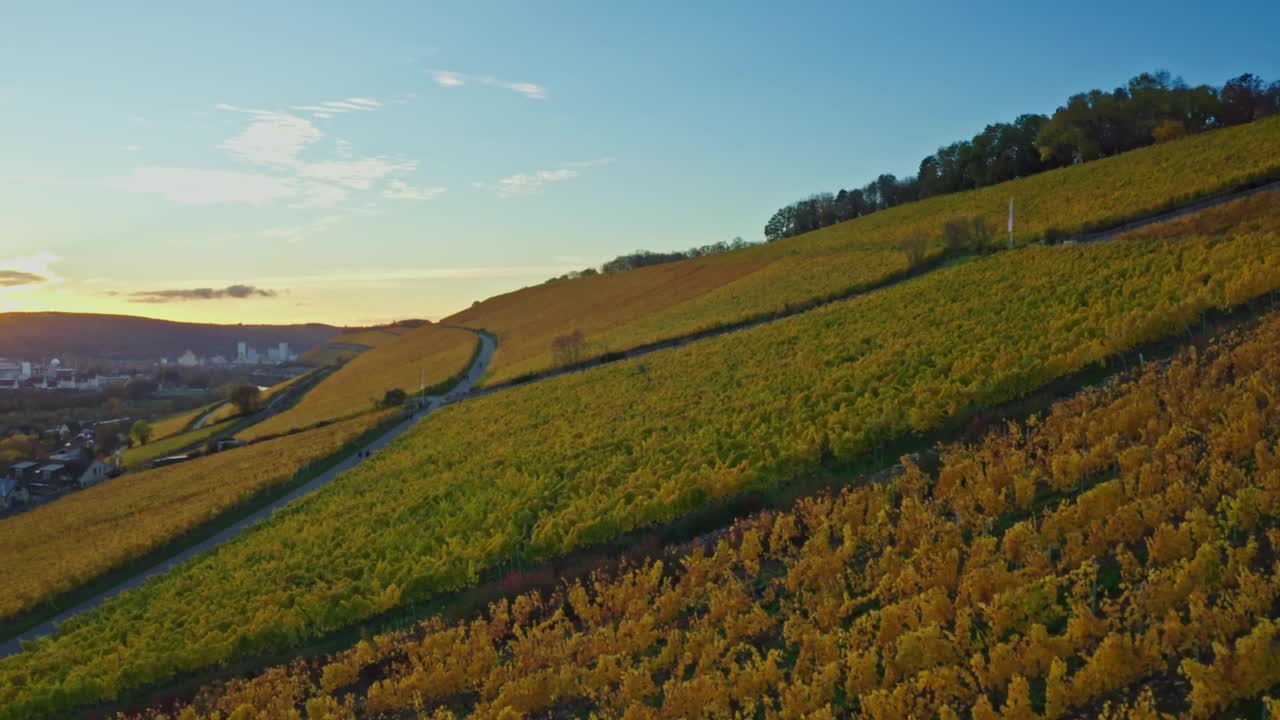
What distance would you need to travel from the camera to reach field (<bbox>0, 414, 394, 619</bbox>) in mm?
27672

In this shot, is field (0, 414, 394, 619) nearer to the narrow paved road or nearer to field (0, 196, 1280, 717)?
the narrow paved road

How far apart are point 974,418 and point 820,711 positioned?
11548 millimetres

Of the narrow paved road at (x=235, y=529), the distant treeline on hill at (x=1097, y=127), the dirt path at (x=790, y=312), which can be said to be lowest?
the narrow paved road at (x=235, y=529)

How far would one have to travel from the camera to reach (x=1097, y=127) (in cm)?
Result: 7819

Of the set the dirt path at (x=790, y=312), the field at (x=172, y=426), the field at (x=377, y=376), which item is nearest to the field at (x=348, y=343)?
the field at (x=377, y=376)

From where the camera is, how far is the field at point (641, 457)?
1844cm

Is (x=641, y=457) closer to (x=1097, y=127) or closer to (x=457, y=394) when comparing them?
(x=457, y=394)

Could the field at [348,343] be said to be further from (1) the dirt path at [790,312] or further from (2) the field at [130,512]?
(1) the dirt path at [790,312]

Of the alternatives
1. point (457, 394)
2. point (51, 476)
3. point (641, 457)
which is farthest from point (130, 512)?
point (51, 476)

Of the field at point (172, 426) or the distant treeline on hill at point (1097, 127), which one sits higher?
the distant treeline on hill at point (1097, 127)

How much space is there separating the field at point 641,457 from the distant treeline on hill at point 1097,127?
173 ft

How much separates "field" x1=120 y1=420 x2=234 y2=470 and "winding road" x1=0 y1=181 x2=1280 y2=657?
21640 mm

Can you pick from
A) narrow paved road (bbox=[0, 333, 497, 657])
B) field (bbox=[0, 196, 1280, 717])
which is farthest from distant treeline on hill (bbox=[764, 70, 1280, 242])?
narrow paved road (bbox=[0, 333, 497, 657])

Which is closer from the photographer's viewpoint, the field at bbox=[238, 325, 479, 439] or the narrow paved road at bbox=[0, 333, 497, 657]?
the narrow paved road at bbox=[0, 333, 497, 657]
